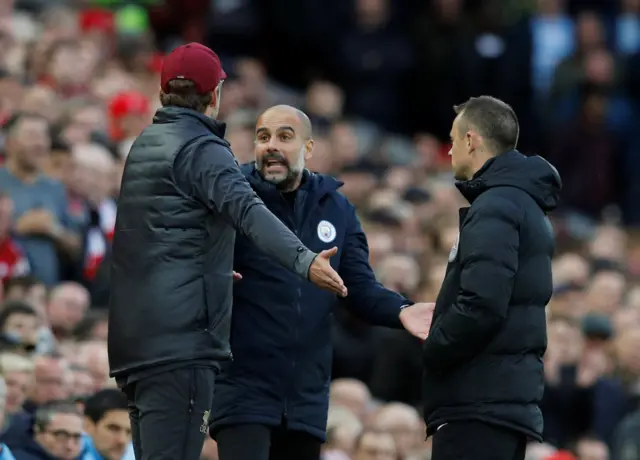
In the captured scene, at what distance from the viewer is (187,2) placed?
58.8ft

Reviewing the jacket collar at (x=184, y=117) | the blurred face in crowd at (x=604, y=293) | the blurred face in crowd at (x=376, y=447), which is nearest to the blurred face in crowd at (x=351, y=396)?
the blurred face in crowd at (x=376, y=447)

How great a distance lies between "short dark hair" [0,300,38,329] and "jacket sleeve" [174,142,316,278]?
3602mm

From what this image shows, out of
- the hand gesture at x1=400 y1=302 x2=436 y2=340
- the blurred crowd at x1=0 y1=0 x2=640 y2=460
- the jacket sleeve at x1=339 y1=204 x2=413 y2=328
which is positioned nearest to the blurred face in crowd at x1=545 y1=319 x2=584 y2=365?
the blurred crowd at x1=0 y1=0 x2=640 y2=460

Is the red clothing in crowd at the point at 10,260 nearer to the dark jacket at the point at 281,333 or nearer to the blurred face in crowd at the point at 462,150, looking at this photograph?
the dark jacket at the point at 281,333

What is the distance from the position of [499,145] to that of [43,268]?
4839 millimetres

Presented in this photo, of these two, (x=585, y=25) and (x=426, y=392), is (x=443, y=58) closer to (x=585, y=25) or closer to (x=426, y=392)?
(x=585, y=25)

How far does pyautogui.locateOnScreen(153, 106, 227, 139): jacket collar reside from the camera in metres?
7.07

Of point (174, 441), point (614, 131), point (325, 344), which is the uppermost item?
point (614, 131)

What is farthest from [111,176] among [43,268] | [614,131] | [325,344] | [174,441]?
[614,131]

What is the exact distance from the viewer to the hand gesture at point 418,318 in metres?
7.69

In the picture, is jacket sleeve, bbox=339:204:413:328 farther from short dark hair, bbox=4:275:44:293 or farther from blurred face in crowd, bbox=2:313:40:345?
short dark hair, bbox=4:275:44:293

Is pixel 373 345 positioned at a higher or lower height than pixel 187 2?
lower

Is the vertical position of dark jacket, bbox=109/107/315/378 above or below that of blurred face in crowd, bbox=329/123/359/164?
below

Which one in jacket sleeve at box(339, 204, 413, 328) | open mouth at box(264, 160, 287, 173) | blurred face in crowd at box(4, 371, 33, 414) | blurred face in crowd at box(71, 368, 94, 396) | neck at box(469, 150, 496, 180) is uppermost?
neck at box(469, 150, 496, 180)
